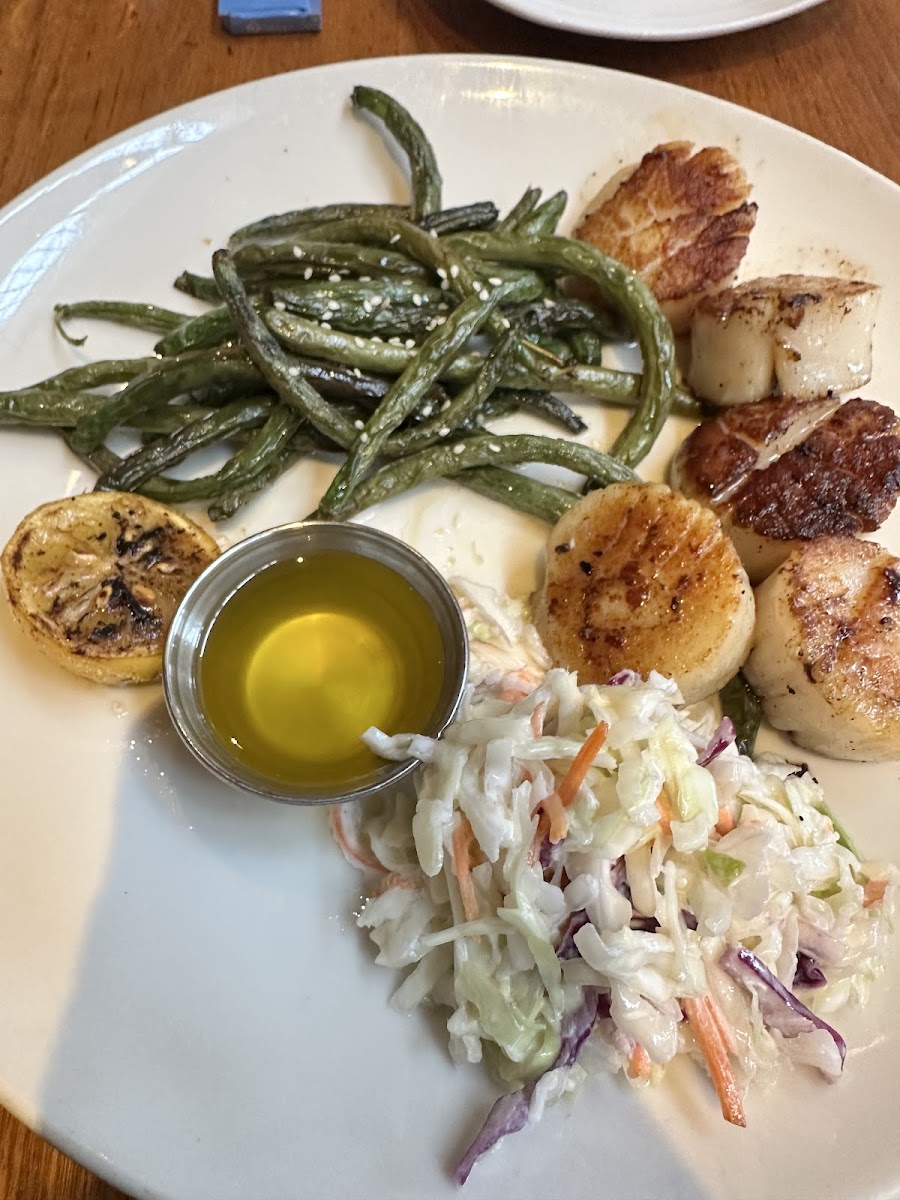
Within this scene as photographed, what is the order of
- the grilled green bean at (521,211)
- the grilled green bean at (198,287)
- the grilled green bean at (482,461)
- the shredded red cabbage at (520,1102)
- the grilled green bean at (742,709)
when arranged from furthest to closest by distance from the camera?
the grilled green bean at (521,211) → the grilled green bean at (198,287) → the grilled green bean at (482,461) → the grilled green bean at (742,709) → the shredded red cabbage at (520,1102)

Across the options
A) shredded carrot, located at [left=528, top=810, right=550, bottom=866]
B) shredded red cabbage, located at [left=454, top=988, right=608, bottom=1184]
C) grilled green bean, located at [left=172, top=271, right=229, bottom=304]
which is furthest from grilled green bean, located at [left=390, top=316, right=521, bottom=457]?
shredded red cabbage, located at [left=454, top=988, right=608, bottom=1184]

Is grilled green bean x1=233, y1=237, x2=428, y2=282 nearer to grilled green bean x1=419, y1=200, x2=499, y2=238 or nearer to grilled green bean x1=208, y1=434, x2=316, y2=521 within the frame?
grilled green bean x1=419, y1=200, x2=499, y2=238

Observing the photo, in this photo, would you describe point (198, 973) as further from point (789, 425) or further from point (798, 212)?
point (798, 212)

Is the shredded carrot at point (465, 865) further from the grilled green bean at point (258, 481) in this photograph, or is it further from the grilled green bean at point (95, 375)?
the grilled green bean at point (95, 375)

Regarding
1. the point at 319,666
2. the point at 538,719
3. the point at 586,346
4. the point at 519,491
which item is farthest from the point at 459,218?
the point at 538,719

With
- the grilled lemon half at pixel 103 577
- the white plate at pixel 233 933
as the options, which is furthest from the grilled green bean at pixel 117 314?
the grilled lemon half at pixel 103 577

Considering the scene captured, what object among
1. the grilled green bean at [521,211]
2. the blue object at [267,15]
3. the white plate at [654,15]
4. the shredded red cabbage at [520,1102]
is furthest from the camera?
the blue object at [267,15]
